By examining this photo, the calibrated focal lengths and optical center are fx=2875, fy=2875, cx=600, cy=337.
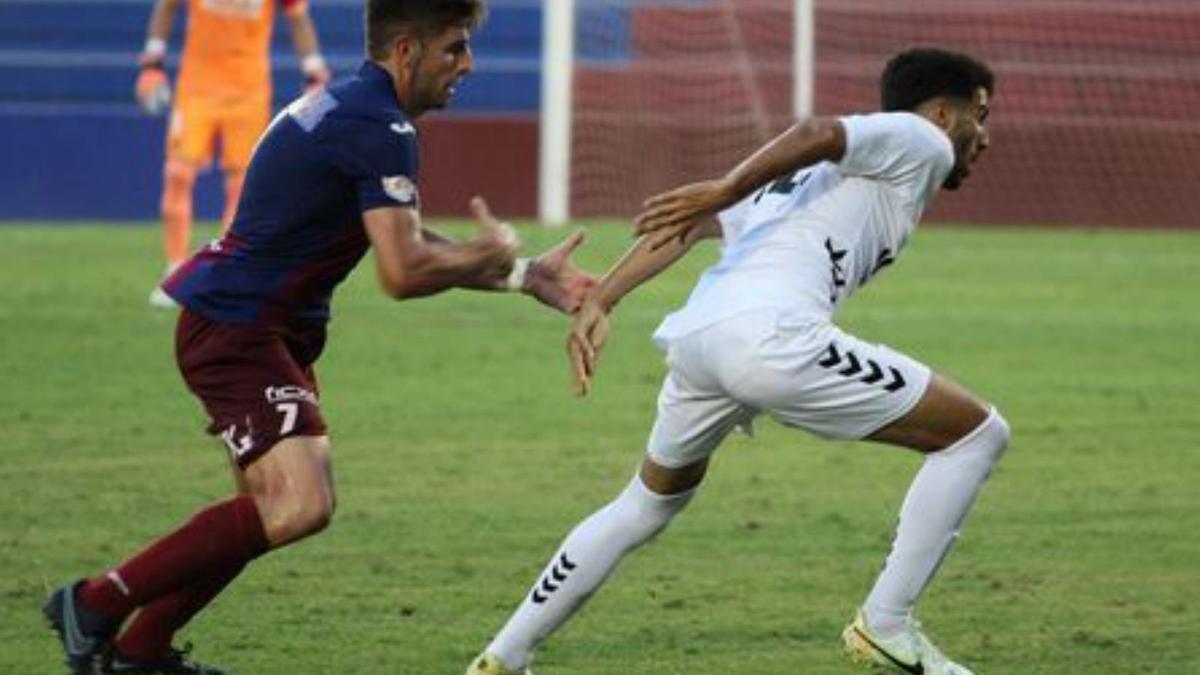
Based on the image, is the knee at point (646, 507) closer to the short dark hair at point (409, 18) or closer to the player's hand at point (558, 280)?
the player's hand at point (558, 280)

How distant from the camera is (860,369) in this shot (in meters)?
7.50

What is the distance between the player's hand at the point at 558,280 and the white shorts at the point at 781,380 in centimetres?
29

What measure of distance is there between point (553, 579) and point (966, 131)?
5.41 ft

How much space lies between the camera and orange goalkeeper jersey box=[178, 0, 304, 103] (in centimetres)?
1945

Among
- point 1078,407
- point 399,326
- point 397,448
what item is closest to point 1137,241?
point 399,326

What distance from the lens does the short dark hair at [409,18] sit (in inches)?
291

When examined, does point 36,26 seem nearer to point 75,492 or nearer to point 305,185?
point 75,492

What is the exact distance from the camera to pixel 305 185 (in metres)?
7.39

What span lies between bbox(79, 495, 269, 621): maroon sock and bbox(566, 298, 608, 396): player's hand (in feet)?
2.99

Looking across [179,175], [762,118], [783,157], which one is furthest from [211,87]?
[783,157]

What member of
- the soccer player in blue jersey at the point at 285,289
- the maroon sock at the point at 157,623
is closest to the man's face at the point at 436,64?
the soccer player in blue jersey at the point at 285,289

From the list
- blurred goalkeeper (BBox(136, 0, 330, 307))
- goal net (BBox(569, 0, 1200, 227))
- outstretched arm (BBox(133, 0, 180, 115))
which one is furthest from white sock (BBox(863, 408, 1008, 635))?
goal net (BBox(569, 0, 1200, 227))

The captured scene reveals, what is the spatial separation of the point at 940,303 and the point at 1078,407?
551 centimetres

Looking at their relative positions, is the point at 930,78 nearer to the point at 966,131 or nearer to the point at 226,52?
the point at 966,131
